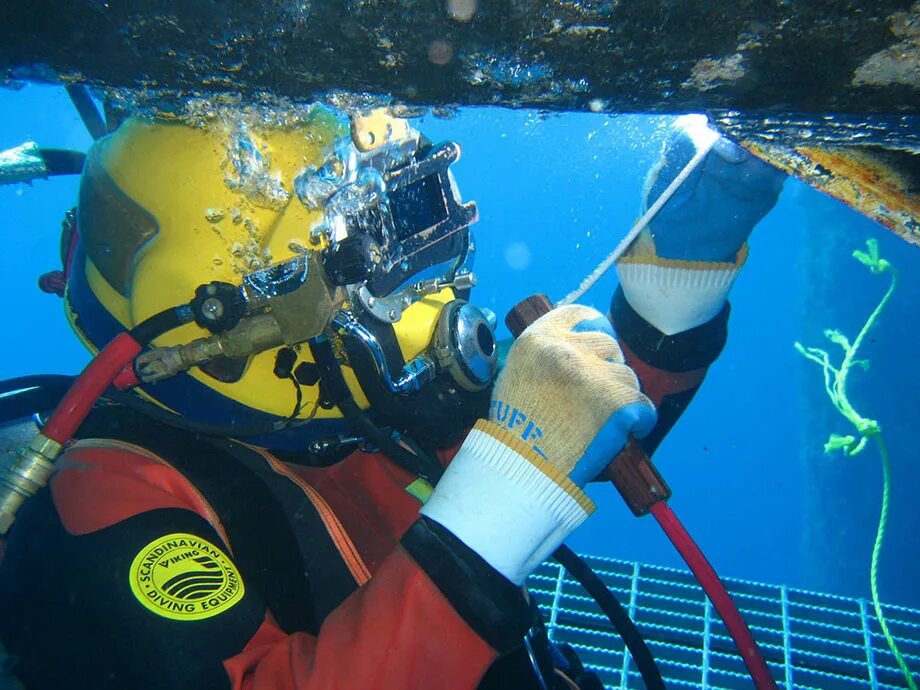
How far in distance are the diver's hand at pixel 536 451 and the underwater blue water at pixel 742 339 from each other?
77cm

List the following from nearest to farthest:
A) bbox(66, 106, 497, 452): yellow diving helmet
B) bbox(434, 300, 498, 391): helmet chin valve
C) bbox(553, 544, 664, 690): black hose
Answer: bbox(66, 106, 497, 452): yellow diving helmet
bbox(434, 300, 498, 391): helmet chin valve
bbox(553, 544, 664, 690): black hose

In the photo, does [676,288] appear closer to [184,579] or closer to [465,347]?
[465,347]

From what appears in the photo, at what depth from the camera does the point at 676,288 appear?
2.38m

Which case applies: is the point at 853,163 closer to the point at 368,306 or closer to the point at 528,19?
the point at 528,19

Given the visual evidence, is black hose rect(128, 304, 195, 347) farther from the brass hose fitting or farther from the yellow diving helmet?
the brass hose fitting

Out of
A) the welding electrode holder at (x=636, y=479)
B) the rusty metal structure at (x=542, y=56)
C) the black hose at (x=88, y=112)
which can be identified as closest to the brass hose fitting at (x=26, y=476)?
the rusty metal structure at (x=542, y=56)

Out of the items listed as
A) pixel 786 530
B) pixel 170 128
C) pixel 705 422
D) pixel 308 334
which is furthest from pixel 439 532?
pixel 705 422

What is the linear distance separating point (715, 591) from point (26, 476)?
6.35 ft

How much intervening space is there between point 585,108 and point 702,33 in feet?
0.76

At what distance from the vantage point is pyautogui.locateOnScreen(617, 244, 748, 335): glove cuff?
234 cm

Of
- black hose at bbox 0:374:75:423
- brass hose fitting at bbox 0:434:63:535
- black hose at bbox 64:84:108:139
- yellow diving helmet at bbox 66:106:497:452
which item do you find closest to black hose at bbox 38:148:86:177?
black hose at bbox 64:84:108:139

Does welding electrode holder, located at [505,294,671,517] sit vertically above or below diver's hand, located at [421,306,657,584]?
below

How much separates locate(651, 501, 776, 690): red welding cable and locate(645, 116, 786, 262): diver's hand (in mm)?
1183

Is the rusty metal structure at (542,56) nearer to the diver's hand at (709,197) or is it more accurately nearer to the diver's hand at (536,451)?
the diver's hand at (536,451)
